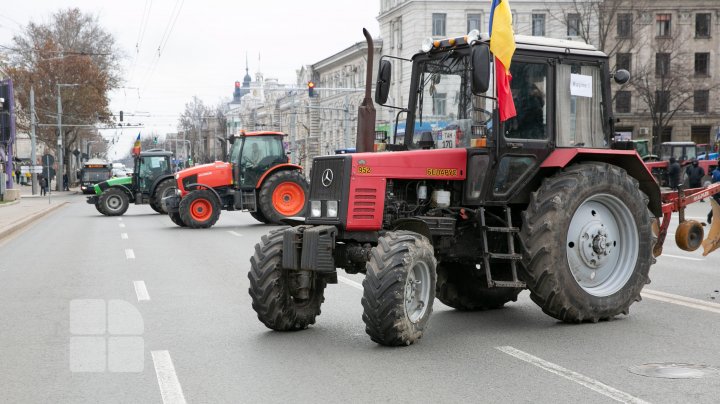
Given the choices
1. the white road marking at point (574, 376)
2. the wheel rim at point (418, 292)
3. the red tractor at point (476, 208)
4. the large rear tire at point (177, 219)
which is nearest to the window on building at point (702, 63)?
the large rear tire at point (177, 219)

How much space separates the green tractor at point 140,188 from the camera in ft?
107

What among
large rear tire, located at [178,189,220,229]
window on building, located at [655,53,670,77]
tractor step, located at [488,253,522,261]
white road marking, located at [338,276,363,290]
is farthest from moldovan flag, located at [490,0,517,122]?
window on building, located at [655,53,670,77]

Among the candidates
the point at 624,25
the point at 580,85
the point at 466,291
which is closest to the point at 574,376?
the point at 466,291

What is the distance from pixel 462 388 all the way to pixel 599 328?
9.10 feet

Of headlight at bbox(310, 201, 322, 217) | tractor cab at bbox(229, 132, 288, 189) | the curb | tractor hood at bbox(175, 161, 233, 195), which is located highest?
tractor cab at bbox(229, 132, 288, 189)

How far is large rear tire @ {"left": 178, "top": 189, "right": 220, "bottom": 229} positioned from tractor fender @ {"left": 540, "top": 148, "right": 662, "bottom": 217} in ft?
57.1

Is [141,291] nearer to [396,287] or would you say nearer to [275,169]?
[396,287]

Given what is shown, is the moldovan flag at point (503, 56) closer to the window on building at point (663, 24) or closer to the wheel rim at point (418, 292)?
the wheel rim at point (418, 292)

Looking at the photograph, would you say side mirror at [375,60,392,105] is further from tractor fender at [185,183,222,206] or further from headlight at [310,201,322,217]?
tractor fender at [185,183,222,206]

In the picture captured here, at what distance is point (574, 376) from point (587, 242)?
8.60ft

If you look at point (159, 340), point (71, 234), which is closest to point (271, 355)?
point (159, 340)

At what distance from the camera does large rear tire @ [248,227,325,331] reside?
8.35m

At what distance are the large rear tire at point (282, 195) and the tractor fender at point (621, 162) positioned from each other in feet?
54.4

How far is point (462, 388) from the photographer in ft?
21.2
